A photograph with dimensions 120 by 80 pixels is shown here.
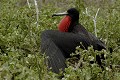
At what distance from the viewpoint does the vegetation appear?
2719 millimetres

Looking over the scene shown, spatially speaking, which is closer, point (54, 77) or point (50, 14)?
point (54, 77)

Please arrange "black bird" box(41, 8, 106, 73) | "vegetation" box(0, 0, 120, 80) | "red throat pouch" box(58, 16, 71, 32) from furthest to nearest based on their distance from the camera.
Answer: "red throat pouch" box(58, 16, 71, 32) → "black bird" box(41, 8, 106, 73) → "vegetation" box(0, 0, 120, 80)

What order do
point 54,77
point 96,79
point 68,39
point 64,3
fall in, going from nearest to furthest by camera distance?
point 54,77 → point 96,79 → point 68,39 → point 64,3

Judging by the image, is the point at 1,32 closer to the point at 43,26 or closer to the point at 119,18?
the point at 43,26

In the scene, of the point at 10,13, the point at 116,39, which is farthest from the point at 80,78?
the point at 10,13

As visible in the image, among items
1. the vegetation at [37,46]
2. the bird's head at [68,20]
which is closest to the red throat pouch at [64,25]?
the bird's head at [68,20]

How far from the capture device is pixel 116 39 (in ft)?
17.8

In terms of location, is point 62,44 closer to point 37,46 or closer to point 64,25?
point 37,46

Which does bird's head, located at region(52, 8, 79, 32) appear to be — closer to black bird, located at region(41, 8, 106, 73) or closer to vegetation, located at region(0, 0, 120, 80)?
vegetation, located at region(0, 0, 120, 80)

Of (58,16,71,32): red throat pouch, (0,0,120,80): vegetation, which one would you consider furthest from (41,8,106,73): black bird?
(58,16,71,32): red throat pouch

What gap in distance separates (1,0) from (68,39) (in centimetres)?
259

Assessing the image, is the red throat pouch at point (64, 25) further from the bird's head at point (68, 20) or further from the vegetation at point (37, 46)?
the vegetation at point (37, 46)

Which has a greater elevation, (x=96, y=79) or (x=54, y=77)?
(x=54, y=77)

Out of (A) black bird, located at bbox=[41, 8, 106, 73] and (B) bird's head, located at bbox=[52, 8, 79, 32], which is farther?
(B) bird's head, located at bbox=[52, 8, 79, 32]
